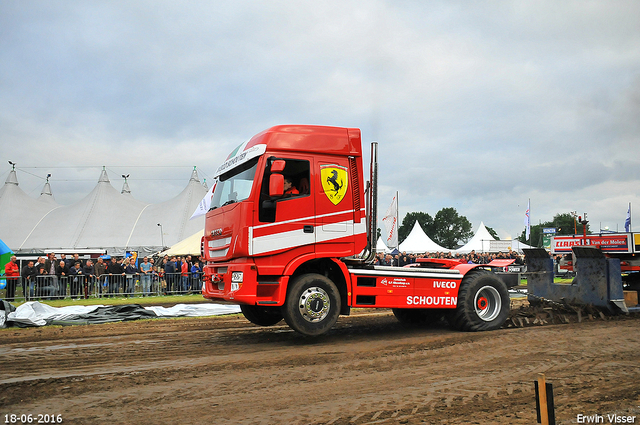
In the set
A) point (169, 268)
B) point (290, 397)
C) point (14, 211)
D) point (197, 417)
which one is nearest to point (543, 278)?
point (290, 397)

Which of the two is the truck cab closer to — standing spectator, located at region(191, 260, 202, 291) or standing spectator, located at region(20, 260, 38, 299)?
standing spectator, located at region(20, 260, 38, 299)

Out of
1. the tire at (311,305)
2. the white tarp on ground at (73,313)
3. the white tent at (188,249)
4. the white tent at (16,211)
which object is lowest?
the white tarp on ground at (73,313)

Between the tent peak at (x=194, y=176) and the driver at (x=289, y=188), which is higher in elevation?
the tent peak at (x=194, y=176)

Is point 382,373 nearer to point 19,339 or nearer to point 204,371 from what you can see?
point 204,371

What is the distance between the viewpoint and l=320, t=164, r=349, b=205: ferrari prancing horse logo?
774 centimetres

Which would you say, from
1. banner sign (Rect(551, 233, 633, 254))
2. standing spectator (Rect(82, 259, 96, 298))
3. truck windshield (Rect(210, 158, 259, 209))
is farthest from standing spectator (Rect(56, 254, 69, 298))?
banner sign (Rect(551, 233, 633, 254))

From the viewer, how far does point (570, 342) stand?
725 cm

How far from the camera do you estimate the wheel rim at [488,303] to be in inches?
346

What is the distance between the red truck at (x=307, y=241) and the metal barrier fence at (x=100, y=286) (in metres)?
10.8

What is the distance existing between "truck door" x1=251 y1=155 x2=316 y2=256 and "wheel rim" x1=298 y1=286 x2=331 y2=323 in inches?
25.2

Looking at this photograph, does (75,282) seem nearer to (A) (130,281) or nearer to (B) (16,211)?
(A) (130,281)

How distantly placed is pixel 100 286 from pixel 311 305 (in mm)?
12819

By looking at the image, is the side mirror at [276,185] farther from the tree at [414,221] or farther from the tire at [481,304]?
the tree at [414,221]

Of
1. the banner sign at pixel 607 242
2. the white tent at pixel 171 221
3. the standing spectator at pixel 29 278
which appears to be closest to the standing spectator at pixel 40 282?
the standing spectator at pixel 29 278
